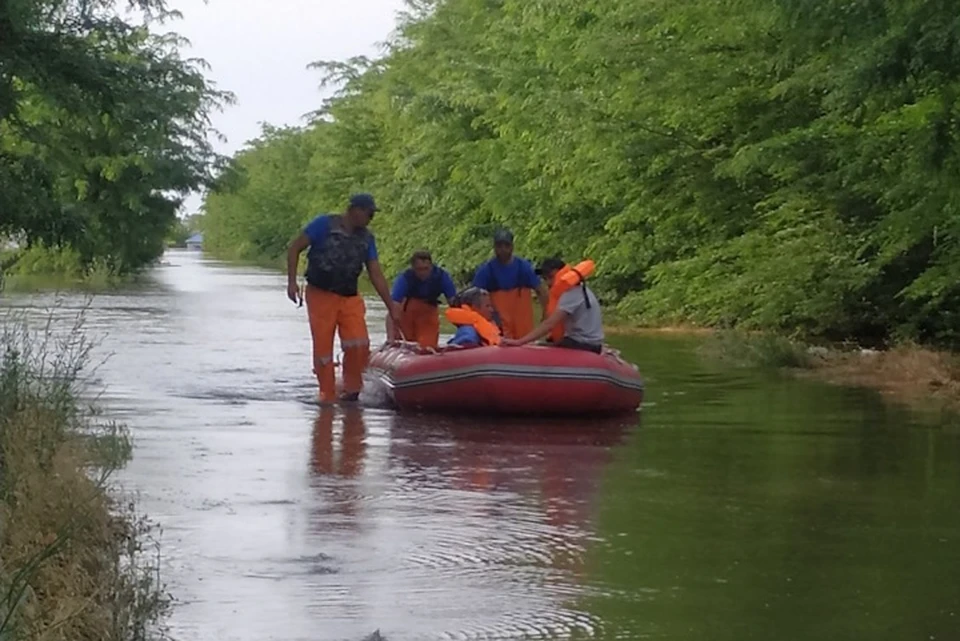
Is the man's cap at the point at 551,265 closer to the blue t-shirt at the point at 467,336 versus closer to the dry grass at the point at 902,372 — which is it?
the blue t-shirt at the point at 467,336

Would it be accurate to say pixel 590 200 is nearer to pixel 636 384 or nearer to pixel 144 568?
pixel 636 384

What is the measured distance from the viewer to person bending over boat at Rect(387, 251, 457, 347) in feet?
55.8

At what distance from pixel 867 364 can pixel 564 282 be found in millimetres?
6471

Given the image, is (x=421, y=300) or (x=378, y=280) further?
(x=421, y=300)

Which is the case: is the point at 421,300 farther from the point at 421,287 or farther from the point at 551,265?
the point at 551,265

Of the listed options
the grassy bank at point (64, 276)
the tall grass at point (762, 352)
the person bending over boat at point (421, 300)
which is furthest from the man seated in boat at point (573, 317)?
the grassy bank at point (64, 276)

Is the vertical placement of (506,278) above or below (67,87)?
below

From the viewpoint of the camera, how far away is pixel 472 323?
15.8 m

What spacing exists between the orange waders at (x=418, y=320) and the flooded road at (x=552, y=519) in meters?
1.32

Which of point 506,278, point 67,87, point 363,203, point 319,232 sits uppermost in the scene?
point 67,87

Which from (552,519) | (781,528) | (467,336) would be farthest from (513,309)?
(781,528)

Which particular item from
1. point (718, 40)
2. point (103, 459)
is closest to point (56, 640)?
point (103, 459)

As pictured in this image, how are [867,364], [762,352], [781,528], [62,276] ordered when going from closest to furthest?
1. [781,528]
2. [867,364]
3. [762,352]
4. [62,276]

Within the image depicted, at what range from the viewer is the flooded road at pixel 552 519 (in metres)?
7.62
